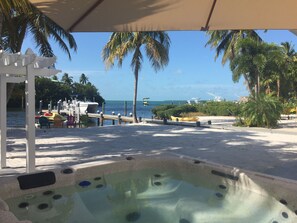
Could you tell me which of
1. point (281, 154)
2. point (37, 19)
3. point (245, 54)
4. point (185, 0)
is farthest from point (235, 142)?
point (245, 54)

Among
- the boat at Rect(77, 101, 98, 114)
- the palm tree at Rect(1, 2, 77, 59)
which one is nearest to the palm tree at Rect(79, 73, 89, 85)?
the boat at Rect(77, 101, 98, 114)

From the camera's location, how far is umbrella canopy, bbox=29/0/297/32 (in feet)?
13.4

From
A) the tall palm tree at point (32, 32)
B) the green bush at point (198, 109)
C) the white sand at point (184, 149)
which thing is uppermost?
the tall palm tree at point (32, 32)

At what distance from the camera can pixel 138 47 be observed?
63.3 feet

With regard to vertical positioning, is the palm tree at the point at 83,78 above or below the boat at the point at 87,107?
above

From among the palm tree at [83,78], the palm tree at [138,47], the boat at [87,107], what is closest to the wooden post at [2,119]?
the palm tree at [138,47]

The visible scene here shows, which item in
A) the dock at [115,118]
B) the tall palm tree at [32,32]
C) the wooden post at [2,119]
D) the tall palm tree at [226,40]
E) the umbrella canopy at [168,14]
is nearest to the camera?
the umbrella canopy at [168,14]

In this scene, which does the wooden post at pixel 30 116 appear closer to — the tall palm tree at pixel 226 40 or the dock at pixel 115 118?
the dock at pixel 115 118

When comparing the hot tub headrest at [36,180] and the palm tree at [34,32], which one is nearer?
the hot tub headrest at [36,180]

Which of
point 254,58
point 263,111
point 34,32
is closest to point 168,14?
point 34,32

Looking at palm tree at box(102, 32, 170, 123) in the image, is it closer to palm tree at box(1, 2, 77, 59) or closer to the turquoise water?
palm tree at box(1, 2, 77, 59)

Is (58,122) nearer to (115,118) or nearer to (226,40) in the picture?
(115,118)

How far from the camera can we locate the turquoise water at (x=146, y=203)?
176 inches

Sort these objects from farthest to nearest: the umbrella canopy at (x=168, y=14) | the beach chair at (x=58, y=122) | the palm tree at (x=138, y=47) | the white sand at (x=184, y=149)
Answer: the palm tree at (x=138, y=47) < the beach chair at (x=58, y=122) < the white sand at (x=184, y=149) < the umbrella canopy at (x=168, y=14)
